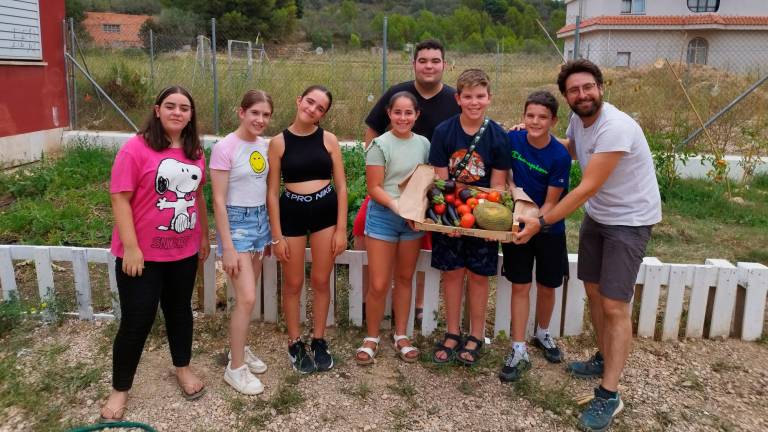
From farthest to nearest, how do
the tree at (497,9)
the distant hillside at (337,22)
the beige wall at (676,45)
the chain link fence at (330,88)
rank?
the tree at (497,9) < the distant hillside at (337,22) < the beige wall at (676,45) < the chain link fence at (330,88)

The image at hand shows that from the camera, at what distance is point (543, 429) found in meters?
3.03

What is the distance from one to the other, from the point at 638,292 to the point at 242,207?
106 inches

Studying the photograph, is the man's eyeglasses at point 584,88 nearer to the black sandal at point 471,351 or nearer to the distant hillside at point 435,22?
the black sandal at point 471,351

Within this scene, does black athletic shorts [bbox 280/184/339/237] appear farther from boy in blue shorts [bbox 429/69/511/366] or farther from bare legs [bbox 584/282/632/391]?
bare legs [bbox 584/282/632/391]

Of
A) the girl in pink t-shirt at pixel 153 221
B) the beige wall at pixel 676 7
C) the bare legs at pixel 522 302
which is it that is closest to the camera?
the girl in pink t-shirt at pixel 153 221

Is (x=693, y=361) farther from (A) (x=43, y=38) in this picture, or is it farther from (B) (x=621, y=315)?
(A) (x=43, y=38)

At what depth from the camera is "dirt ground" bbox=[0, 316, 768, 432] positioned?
10.0 ft

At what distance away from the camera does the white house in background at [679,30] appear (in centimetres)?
2773

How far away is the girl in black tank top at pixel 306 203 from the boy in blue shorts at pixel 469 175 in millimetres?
616

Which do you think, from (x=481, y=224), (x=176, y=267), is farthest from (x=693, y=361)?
(x=176, y=267)

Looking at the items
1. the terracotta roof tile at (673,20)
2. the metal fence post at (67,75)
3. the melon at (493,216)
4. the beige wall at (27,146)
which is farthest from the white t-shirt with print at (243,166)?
the terracotta roof tile at (673,20)

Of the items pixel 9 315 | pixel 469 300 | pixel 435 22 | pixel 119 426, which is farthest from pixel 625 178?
pixel 435 22

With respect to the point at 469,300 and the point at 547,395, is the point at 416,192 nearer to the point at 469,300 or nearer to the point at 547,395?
the point at 469,300

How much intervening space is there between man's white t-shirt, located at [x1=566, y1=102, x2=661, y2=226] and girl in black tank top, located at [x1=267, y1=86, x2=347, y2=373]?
55.9 inches
